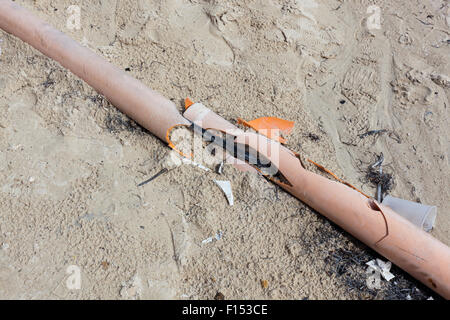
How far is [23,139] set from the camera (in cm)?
307

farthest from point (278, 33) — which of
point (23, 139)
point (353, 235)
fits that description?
point (23, 139)

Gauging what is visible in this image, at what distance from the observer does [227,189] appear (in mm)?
2840

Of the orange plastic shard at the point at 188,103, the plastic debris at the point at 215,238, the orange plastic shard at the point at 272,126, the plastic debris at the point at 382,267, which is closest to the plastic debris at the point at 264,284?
the plastic debris at the point at 215,238

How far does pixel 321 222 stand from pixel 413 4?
119 inches

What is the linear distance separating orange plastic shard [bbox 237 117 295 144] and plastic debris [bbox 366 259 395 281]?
3.87ft

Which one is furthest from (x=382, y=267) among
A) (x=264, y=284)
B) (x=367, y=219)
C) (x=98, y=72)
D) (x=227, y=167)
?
(x=98, y=72)

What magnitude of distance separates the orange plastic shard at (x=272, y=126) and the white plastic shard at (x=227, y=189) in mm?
576

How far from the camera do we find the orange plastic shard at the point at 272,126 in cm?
313

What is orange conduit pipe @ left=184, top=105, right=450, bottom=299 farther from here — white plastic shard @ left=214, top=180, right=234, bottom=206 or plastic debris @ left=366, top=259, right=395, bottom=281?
white plastic shard @ left=214, top=180, right=234, bottom=206

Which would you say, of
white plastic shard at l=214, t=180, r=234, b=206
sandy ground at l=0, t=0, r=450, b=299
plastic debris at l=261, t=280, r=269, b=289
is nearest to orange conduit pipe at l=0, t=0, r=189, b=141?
sandy ground at l=0, t=0, r=450, b=299

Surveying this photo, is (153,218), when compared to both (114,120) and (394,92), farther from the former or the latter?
(394,92)

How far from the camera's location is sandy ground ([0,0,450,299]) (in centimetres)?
254

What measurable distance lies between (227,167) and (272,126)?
0.64 m

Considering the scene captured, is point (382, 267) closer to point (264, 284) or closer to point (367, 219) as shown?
point (367, 219)
